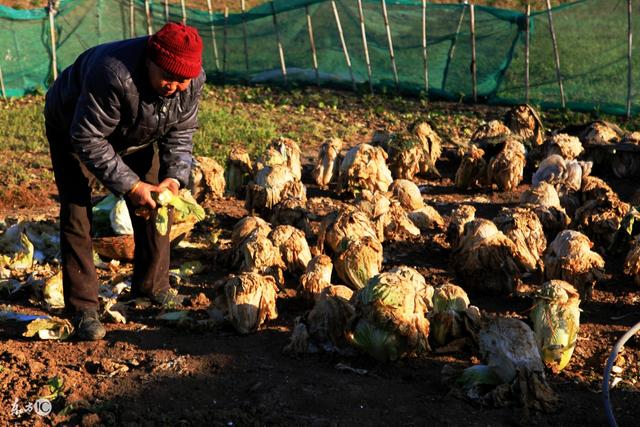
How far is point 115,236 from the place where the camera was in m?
6.49

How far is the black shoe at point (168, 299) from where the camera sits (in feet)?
18.3

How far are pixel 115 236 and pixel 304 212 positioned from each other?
1.43 metres

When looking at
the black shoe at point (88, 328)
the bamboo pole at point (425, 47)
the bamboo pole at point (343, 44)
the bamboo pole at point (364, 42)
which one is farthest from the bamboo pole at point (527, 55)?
the black shoe at point (88, 328)

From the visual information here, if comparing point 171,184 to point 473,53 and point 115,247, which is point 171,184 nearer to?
point 115,247

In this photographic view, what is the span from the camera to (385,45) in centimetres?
1253

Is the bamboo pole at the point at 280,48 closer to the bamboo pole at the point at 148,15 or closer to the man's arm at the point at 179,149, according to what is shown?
the bamboo pole at the point at 148,15

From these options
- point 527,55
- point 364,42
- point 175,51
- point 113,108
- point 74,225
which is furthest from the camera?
point 364,42

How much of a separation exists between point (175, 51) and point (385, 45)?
27.1ft

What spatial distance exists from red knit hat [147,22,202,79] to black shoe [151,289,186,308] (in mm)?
1558

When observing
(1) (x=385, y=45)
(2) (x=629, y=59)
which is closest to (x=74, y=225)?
(2) (x=629, y=59)

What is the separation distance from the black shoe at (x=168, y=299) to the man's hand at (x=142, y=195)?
748 millimetres

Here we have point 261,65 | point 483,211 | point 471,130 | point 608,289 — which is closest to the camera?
point 608,289

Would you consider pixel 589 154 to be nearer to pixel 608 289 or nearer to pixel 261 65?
pixel 608 289

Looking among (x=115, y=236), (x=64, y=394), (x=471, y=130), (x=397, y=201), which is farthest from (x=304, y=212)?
(x=471, y=130)
